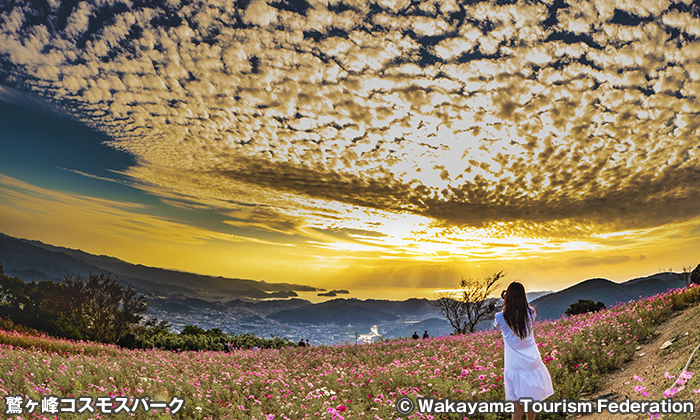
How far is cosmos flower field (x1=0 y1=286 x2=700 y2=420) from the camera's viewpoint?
23.8 feet

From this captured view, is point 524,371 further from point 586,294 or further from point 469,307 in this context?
point 586,294

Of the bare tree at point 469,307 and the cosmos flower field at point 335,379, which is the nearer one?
the cosmos flower field at point 335,379

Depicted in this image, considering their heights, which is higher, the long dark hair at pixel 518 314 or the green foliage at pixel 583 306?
the long dark hair at pixel 518 314

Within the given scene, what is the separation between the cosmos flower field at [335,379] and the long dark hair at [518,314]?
242cm

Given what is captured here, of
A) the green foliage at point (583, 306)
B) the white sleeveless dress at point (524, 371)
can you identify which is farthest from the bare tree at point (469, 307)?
the white sleeveless dress at point (524, 371)

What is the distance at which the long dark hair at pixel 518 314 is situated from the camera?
514 cm

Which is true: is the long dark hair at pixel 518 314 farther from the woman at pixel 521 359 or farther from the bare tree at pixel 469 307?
the bare tree at pixel 469 307

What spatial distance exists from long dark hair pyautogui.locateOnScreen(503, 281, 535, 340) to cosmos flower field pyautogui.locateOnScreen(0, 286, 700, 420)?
7.94 ft

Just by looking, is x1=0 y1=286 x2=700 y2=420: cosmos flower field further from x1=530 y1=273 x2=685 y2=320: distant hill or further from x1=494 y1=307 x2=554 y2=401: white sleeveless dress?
x1=530 y1=273 x2=685 y2=320: distant hill

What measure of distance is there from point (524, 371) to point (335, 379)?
19.5ft

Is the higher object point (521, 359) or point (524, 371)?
point (521, 359)

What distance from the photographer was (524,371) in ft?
16.9

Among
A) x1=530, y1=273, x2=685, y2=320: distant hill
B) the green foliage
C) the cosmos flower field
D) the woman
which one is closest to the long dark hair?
the woman

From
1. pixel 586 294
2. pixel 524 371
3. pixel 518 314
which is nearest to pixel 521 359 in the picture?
pixel 524 371
